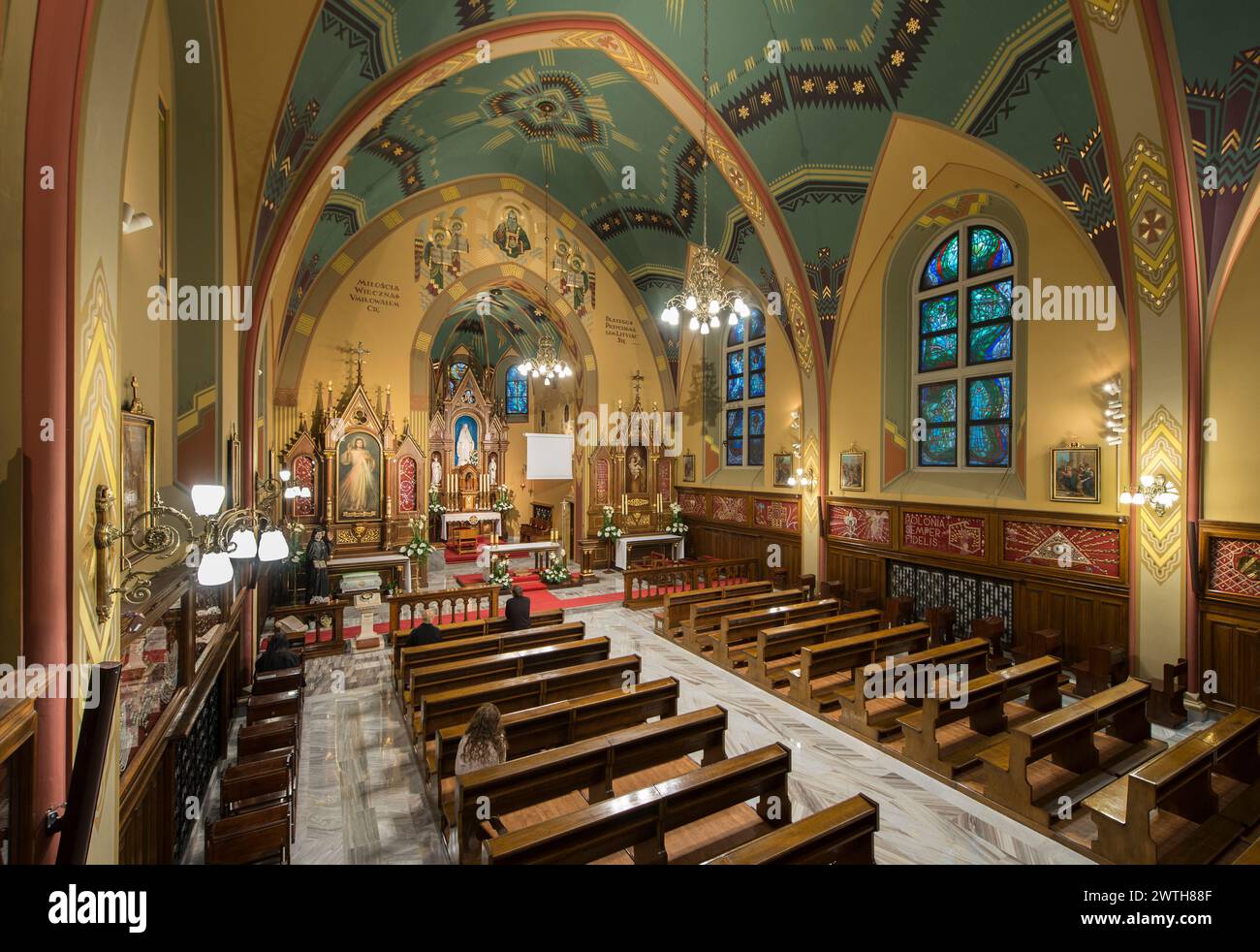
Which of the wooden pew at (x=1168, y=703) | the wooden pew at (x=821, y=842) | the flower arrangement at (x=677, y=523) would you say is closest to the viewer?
the wooden pew at (x=821, y=842)

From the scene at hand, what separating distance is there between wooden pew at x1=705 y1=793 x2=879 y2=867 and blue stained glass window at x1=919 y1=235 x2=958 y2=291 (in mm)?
9606

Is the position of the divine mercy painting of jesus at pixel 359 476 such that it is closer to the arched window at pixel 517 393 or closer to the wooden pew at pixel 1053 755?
the arched window at pixel 517 393

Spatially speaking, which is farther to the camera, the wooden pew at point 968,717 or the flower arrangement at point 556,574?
the flower arrangement at point 556,574

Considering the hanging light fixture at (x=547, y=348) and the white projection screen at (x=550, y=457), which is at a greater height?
the hanging light fixture at (x=547, y=348)

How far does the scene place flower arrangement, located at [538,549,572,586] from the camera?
539 inches

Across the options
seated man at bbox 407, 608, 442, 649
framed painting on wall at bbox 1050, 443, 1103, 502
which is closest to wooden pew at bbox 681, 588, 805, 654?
seated man at bbox 407, 608, 442, 649

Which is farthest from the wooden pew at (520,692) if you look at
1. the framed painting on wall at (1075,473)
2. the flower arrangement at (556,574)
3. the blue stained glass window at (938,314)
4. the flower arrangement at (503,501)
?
the flower arrangement at (503,501)

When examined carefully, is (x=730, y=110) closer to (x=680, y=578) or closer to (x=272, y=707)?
(x=680, y=578)

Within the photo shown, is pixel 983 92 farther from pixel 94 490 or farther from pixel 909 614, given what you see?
pixel 94 490

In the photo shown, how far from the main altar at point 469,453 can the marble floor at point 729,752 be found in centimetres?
1313

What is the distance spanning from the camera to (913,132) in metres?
8.79

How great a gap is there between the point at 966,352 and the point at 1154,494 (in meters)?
3.69

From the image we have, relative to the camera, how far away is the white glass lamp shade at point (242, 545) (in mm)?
3688
